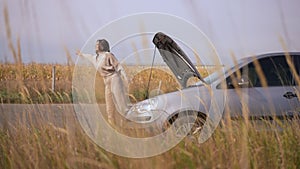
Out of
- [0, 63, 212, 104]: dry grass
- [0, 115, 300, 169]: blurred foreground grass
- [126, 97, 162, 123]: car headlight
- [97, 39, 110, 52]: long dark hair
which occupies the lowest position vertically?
[0, 115, 300, 169]: blurred foreground grass

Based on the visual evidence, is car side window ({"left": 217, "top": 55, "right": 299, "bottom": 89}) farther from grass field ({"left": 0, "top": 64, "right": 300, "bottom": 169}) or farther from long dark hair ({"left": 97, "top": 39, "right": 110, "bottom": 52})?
long dark hair ({"left": 97, "top": 39, "right": 110, "bottom": 52})

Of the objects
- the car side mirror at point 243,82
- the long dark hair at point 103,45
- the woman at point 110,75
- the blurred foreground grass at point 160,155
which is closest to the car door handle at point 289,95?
the car side mirror at point 243,82

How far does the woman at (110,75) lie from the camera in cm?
275

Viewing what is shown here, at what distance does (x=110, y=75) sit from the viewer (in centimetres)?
280

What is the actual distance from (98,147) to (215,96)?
153cm

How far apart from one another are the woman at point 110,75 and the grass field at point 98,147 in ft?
0.22

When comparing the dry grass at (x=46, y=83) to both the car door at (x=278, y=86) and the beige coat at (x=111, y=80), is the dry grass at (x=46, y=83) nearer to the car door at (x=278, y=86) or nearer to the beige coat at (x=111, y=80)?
the beige coat at (x=111, y=80)

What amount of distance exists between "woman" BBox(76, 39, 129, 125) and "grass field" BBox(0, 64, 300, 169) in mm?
68

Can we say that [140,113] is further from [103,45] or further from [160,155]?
[160,155]

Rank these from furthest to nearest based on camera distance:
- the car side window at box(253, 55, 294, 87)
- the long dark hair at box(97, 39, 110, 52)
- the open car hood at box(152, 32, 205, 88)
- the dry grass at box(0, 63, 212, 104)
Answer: the car side window at box(253, 55, 294, 87) → the open car hood at box(152, 32, 205, 88) → the dry grass at box(0, 63, 212, 104) → the long dark hair at box(97, 39, 110, 52)

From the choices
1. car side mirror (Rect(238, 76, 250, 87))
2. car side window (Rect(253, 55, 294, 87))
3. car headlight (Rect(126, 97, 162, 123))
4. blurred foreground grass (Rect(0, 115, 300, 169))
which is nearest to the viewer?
blurred foreground grass (Rect(0, 115, 300, 169))

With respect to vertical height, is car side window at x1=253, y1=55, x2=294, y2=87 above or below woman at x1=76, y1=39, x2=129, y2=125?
below

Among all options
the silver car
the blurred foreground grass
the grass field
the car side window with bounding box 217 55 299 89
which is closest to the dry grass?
the grass field

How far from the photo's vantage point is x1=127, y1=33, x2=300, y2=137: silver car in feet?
10.2
